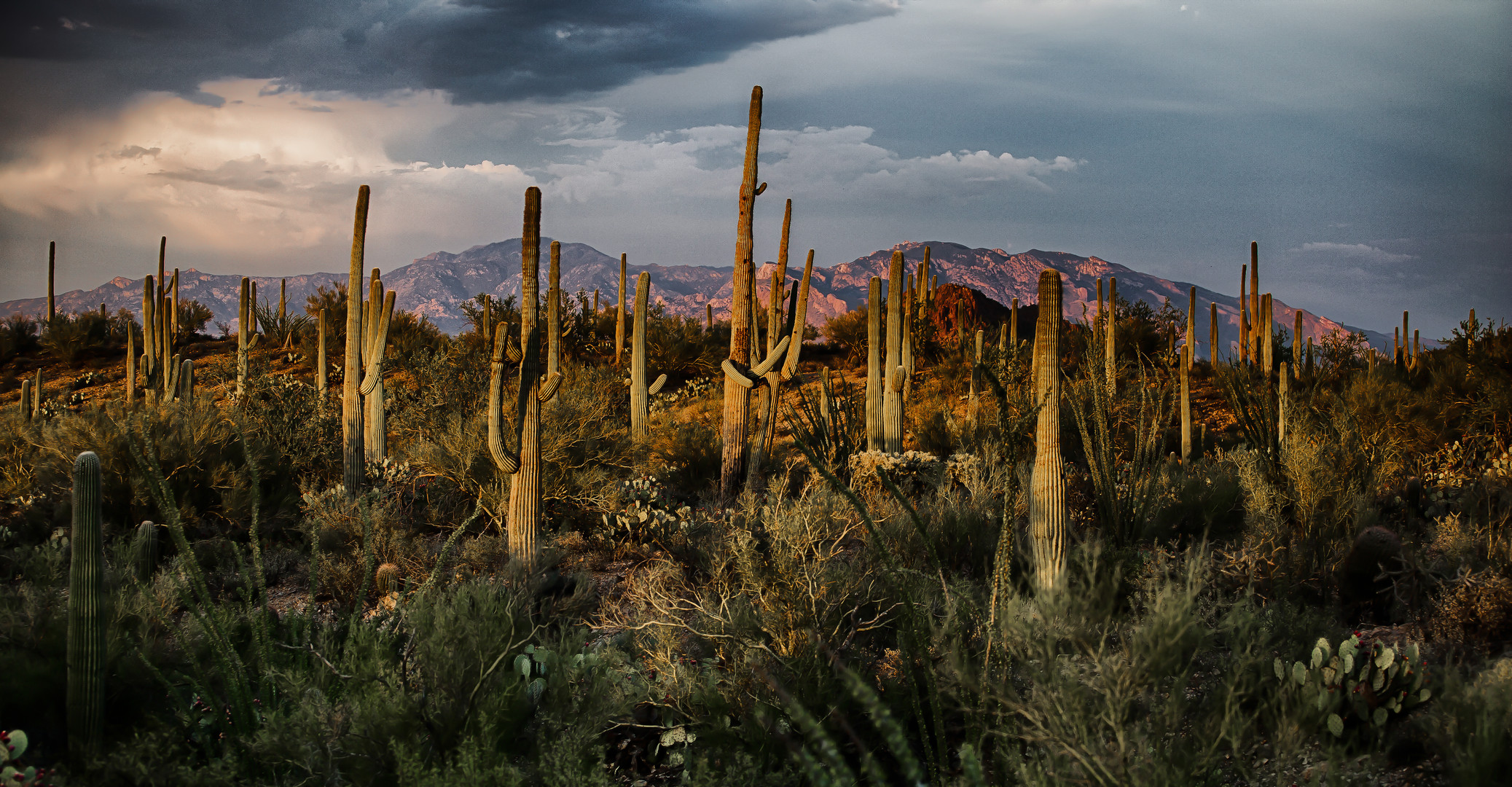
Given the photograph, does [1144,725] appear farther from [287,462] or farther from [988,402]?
[988,402]

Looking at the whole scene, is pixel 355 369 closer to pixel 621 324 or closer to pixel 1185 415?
pixel 621 324

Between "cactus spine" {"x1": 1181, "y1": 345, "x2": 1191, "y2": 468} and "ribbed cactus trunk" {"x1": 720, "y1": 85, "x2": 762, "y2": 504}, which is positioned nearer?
"ribbed cactus trunk" {"x1": 720, "y1": 85, "x2": 762, "y2": 504}

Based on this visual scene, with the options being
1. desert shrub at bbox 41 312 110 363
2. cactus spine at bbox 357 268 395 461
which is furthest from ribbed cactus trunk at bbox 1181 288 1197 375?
desert shrub at bbox 41 312 110 363

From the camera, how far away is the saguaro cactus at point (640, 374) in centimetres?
1394

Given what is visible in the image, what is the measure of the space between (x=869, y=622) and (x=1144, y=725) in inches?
73.3

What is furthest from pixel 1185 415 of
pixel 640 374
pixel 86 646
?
pixel 86 646

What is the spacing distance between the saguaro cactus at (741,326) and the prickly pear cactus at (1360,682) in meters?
6.76

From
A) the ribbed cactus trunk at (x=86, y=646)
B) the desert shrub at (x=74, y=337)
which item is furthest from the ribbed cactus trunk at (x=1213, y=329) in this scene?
the desert shrub at (x=74, y=337)

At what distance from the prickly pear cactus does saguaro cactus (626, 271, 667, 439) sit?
33.3 ft

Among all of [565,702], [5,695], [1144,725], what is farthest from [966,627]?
[5,695]

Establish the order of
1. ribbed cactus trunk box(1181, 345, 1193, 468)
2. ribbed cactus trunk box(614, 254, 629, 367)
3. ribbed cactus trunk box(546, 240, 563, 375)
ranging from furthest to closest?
ribbed cactus trunk box(614, 254, 629, 367) < ribbed cactus trunk box(1181, 345, 1193, 468) < ribbed cactus trunk box(546, 240, 563, 375)

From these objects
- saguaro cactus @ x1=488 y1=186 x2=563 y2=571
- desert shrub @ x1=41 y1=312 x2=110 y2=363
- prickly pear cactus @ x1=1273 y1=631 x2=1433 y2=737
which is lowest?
prickly pear cactus @ x1=1273 y1=631 x2=1433 y2=737

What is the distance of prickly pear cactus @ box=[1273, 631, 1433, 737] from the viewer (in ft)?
12.5

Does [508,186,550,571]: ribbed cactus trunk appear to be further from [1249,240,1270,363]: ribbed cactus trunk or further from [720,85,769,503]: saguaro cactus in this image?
[1249,240,1270,363]: ribbed cactus trunk
